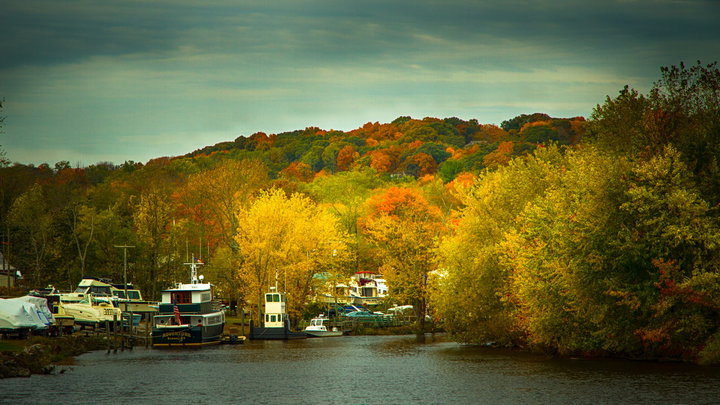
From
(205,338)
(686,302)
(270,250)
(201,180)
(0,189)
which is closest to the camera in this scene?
(686,302)

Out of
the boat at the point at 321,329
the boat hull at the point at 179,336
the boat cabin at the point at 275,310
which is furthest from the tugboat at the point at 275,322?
the boat hull at the point at 179,336

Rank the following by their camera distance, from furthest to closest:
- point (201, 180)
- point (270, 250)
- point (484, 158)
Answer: point (484, 158)
point (201, 180)
point (270, 250)

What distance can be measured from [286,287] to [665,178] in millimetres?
49111

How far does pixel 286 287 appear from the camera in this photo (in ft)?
303

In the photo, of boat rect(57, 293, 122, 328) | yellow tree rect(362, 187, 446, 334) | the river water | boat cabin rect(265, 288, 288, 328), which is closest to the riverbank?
the river water

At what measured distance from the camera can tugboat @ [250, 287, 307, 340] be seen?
8819cm

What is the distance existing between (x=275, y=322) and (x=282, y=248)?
7971mm

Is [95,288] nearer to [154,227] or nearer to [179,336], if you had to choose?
[154,227]

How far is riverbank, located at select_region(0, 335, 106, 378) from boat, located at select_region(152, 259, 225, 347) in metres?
5.50

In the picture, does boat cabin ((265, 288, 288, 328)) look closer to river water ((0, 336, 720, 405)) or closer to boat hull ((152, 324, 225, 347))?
boat hull ((152, 324, 225, 347))

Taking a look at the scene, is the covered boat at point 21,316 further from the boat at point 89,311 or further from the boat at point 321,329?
the boat at point 321,329

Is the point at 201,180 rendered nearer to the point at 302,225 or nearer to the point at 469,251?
the point at 302,225

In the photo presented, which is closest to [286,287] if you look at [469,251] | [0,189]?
[469,251]

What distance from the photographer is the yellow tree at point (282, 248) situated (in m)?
91.9
